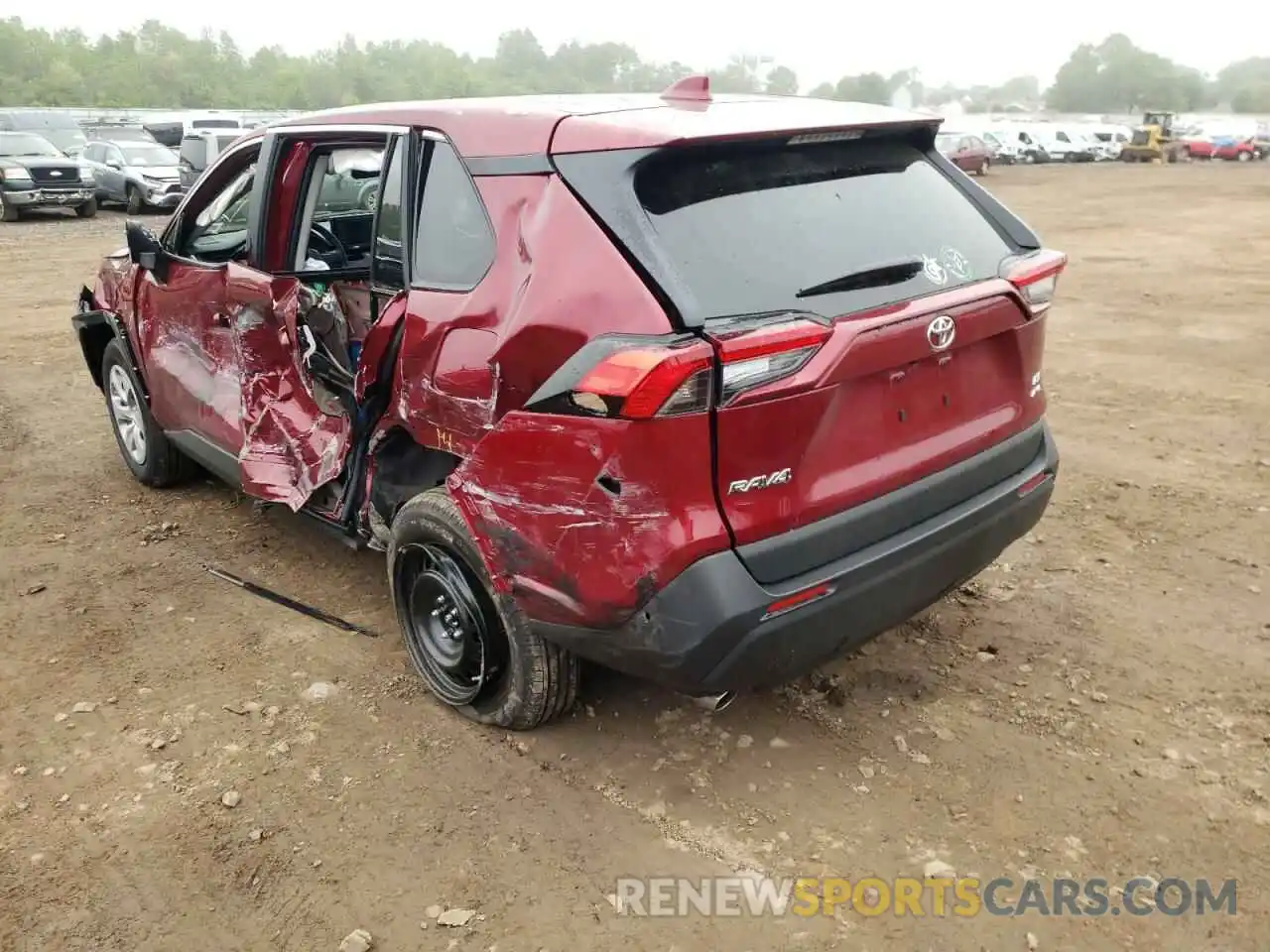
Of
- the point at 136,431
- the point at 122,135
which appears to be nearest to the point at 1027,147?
the point at 122,135

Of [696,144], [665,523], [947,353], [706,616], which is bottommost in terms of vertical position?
[706,616]

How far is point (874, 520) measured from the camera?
2627 millimetres

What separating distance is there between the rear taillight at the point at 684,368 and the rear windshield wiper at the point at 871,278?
0.63 ft

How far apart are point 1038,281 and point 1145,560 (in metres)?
1.79

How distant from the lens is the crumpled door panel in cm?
367

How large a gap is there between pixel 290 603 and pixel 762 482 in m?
2.38

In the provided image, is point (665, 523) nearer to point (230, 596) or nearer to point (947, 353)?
point (947, 353)

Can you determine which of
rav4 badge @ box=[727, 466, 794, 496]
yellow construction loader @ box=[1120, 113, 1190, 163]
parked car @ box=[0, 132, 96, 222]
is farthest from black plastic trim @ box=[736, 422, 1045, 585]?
yellow construction loader @ box=[1120, 113, 1190, 163]

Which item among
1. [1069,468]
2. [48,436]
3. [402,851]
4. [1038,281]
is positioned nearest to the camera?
[402,851]

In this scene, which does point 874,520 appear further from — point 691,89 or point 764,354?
point 691,89

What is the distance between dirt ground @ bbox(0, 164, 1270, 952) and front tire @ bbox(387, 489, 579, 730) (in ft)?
0.39

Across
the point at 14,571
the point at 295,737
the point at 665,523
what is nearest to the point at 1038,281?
the point at 665,523

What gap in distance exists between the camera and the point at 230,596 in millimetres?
4105

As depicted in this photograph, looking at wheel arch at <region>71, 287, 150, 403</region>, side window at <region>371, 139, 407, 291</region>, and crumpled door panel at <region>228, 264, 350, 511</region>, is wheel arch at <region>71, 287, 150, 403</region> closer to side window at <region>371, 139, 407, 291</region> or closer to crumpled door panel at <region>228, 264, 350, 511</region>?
crumpled door panel at <region>228, 264, 350, 511</region>
